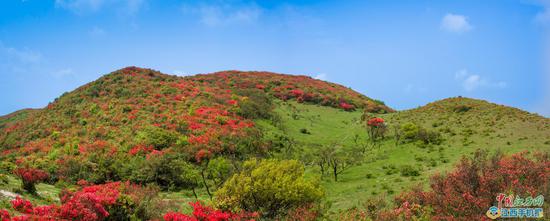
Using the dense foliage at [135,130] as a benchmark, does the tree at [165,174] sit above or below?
below

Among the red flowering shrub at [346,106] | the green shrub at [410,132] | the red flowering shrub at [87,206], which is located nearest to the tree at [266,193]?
the red flowering shrub at [87,206]

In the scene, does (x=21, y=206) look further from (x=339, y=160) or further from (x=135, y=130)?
(x=135, y=130)

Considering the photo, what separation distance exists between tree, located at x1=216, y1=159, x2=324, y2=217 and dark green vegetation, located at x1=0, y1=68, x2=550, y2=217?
64 millimetres

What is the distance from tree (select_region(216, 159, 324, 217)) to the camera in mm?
18875

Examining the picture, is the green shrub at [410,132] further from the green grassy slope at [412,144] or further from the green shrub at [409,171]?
the green shrub at [409,171]

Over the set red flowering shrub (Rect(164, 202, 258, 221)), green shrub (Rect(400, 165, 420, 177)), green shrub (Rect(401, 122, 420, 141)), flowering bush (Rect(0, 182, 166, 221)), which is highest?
green shrub (Rect(401, 122, 420, 141))

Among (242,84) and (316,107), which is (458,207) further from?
(242,84)

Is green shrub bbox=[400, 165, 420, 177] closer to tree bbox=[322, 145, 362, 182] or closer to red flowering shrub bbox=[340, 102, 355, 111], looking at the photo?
tree bbox=[322, 145, 362, 182]

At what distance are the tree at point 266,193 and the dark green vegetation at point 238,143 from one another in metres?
0.06

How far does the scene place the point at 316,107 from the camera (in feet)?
222

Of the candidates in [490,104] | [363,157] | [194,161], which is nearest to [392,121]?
[490,104]

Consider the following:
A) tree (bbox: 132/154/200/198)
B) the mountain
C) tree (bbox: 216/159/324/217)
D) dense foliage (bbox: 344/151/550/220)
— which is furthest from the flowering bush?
the mountain

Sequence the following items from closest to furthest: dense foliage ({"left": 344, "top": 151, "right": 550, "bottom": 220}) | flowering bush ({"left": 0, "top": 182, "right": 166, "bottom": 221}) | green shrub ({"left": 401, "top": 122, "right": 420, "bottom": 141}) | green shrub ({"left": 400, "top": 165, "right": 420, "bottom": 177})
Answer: flowering bush ({"left": 0, "top": 182, "right": 166, "bottom": 221})
dense foliage ({"left": 344, "top": 151, "right": 550, "bottom": 220})
green shrub ({"left": 400, "top": 165, "right": 420, "bottom": 177})
green shrub ({"left": 401, "top": 122, "right": 420, "bottom": 141})

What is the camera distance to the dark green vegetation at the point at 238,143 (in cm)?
2489
